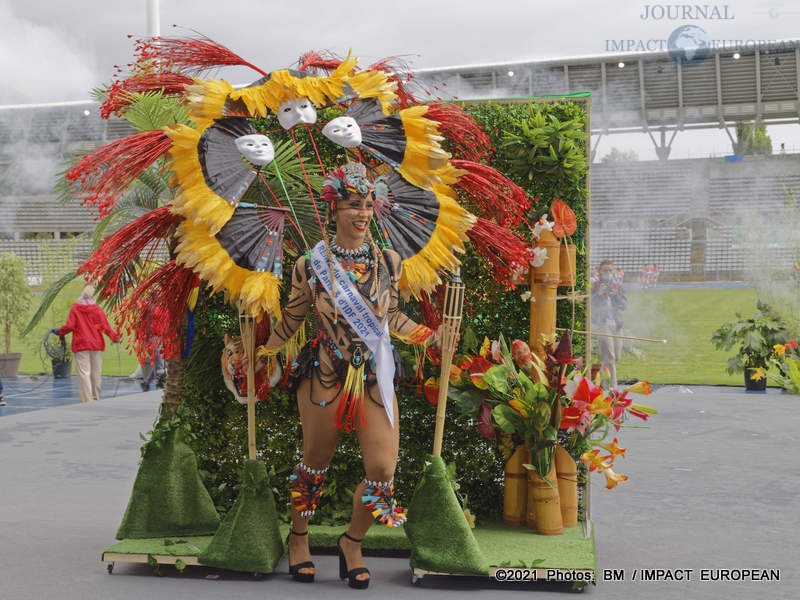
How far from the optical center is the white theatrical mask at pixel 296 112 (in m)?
4.07

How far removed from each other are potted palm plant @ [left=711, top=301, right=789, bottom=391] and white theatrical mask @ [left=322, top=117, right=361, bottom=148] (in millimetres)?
9483

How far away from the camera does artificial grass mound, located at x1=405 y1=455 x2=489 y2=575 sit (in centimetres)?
387

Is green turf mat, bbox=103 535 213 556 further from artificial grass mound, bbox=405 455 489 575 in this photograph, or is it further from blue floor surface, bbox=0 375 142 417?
blue floor surface, bbox=0 375 142 417

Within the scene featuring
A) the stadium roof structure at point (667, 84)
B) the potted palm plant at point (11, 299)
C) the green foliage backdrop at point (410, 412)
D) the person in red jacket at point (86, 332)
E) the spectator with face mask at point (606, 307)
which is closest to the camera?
the green foliage backdrop at point (410, 412)

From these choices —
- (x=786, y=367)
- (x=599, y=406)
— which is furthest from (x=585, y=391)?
(x=786, y=367)

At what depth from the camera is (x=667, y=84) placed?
79.8 ft

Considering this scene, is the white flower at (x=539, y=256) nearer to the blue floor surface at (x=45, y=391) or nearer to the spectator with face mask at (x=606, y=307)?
the spectator with face mask at (x=606, y=307)

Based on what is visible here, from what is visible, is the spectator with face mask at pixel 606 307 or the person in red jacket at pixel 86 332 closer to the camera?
the person in red jacket at pixel 86 332

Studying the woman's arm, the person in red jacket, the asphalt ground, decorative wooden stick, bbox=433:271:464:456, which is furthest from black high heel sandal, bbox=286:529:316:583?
the person in red jacket

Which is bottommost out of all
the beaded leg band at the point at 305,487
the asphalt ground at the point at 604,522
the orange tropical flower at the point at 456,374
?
the asphalt ground at the point at 604,522

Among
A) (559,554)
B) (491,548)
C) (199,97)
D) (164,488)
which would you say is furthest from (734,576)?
(199,97)

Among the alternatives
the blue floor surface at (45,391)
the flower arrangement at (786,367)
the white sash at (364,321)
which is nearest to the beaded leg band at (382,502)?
the white sash at (364,321)

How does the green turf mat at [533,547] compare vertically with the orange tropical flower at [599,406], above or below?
below

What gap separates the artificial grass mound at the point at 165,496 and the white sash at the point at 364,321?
Result: 3.88 feet
